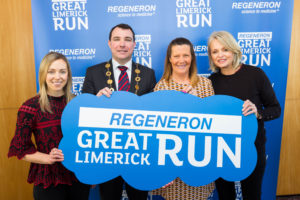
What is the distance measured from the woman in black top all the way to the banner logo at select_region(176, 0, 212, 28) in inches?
25.2

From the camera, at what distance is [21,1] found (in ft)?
7.32

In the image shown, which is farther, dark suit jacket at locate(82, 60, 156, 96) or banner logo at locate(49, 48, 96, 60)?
banner logo at locate(49, 48, 96, 60)

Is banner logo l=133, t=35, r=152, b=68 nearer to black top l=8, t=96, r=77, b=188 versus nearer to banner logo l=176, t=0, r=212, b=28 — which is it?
banner logo l=176, t=0, r=212, b=28

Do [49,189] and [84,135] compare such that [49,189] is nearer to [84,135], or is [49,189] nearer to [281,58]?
[84,135]

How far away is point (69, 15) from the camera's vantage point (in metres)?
2.13

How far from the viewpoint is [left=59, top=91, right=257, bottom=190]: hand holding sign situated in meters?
1.30

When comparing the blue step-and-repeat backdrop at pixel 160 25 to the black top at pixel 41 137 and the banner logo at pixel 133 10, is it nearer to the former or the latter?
the banner logo at pixel 133 10

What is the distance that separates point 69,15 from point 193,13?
127 centimetres

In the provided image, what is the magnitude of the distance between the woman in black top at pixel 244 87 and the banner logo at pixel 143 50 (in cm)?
77

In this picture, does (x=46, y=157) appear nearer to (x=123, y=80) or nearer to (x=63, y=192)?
(x=63, y=192)

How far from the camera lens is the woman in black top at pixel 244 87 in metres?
1.51

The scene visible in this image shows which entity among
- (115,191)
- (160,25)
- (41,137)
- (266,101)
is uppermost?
(160,25)

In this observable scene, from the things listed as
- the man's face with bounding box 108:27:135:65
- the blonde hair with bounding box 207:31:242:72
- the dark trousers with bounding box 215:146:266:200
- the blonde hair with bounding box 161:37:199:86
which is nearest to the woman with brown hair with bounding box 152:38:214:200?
the blonde hair with bounding box 161:37:199:86

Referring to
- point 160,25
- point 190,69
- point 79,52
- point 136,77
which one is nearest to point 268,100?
point 190,69
